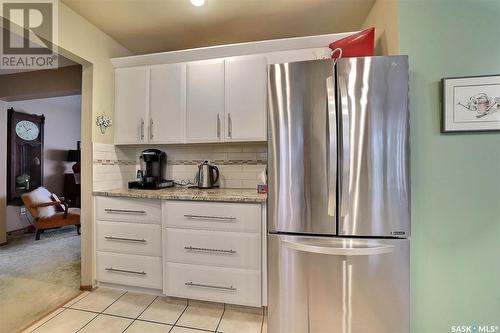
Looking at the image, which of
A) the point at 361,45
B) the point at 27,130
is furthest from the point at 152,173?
the point at 27,130

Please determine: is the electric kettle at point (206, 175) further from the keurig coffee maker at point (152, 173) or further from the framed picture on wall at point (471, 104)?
the framed picture on wall at point (471, 104)

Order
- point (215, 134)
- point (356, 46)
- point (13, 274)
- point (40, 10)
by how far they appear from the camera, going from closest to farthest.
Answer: point (356, 46), point (40, 10), point (215, 134), point (13, 274)

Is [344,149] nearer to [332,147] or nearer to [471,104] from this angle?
[332,147]

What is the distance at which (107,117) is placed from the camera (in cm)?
231

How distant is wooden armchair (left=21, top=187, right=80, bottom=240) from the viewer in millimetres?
3334

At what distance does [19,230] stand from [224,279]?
4.17m

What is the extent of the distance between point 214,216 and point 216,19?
5.48 feet

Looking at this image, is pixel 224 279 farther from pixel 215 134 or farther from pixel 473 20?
pixel 473 20

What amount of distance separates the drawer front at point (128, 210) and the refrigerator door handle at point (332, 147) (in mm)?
1383

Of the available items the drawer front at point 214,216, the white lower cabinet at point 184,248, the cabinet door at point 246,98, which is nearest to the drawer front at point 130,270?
the white lower cabinet at point 184,248

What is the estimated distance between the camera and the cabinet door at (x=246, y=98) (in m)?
2.09

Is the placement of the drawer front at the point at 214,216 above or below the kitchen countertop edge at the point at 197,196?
below

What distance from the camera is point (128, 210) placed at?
202cm

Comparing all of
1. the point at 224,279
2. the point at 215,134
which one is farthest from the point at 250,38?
the point at 224,279
